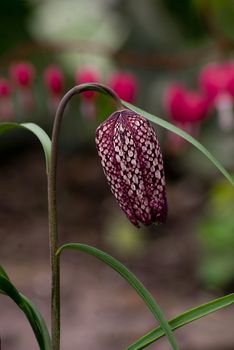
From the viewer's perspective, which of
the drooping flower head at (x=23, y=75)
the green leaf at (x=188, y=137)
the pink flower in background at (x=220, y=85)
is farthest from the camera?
the drooping flower head at (x=23, y=75)

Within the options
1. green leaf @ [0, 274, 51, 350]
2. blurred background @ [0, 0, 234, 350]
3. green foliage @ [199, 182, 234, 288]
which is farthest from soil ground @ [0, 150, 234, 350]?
green leaf @ [0, 274, 51, 350]

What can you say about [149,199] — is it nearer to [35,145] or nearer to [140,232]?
[140,232]

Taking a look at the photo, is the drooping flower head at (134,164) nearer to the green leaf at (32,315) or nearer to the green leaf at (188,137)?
the green leaf at (188,137)

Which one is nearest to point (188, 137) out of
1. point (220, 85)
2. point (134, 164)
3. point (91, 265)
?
point (134, 164)

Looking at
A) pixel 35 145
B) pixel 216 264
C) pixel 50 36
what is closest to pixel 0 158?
pixel 35 145

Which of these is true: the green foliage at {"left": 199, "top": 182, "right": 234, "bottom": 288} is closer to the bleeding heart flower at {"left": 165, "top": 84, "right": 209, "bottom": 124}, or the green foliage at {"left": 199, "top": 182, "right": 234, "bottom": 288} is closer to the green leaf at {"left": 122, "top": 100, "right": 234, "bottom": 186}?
the bleeding heart flower at {"left": 165, "top": 84, "right": 209, "bottom": 124}

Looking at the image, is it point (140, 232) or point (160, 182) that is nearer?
point (160, 182)

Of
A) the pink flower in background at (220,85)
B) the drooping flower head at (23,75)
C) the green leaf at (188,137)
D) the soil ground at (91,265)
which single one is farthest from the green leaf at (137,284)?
the drooping flower head at (23,75)

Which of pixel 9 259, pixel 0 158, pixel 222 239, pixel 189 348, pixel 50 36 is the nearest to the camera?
pixel 189 348
